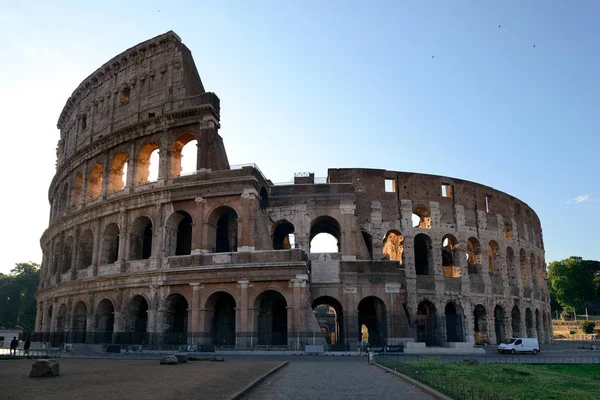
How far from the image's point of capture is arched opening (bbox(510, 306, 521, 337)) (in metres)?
37.8

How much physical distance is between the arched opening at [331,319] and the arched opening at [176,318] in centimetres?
780

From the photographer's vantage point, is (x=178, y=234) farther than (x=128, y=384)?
Yes

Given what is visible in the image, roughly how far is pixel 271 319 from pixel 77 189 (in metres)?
19.2

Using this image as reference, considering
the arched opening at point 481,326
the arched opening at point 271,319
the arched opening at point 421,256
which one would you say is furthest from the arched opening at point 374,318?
the arched opening at point 481,326

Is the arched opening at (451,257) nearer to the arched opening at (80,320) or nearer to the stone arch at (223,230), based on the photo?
the stone arch at (223,230)

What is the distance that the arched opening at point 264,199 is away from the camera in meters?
30.5

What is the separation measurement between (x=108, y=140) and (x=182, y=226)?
26.7 ft

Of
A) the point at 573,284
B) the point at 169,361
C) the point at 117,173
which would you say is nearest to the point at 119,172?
the point at 117,173

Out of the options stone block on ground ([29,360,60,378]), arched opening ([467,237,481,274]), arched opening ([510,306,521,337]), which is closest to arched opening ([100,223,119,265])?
stone block on ground ([29,360,60,378])

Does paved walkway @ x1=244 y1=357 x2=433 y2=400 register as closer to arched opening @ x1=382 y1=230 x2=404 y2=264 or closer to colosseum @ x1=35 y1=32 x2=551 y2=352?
colosseum @ x1=35 y1=32 x2=551 y2=352

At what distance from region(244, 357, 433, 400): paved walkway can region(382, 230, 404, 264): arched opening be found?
62.3 feet

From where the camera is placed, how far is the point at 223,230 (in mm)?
31203

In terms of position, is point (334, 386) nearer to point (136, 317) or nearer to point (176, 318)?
point (176, 318)

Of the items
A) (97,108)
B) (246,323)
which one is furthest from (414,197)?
(97,108)
